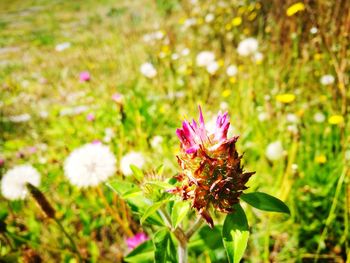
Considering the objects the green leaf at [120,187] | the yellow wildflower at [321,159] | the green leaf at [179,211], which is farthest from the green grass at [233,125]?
the green leaf at [120,187]

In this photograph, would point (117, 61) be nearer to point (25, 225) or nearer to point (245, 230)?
point (25, 225)

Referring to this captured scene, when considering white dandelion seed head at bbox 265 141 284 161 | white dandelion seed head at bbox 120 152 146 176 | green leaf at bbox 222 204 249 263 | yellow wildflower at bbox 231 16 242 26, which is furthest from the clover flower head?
yellow wildflower at bbox 231 16 242 26

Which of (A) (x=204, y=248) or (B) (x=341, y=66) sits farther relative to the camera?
(B) (x=341, y=66)

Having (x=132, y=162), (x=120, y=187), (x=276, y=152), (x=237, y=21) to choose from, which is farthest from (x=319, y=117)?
(x=237, y=21)

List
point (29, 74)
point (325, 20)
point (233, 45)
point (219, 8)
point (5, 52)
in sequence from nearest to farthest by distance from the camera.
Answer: point (325, 20) → point (233, 45) → point (219, 8) → point (29, 74) → point (5, 52)

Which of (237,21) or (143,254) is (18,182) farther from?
(237,21)

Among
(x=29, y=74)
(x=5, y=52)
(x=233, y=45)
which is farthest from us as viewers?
(x=5, y=52)

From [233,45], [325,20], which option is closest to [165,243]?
[325,20]
